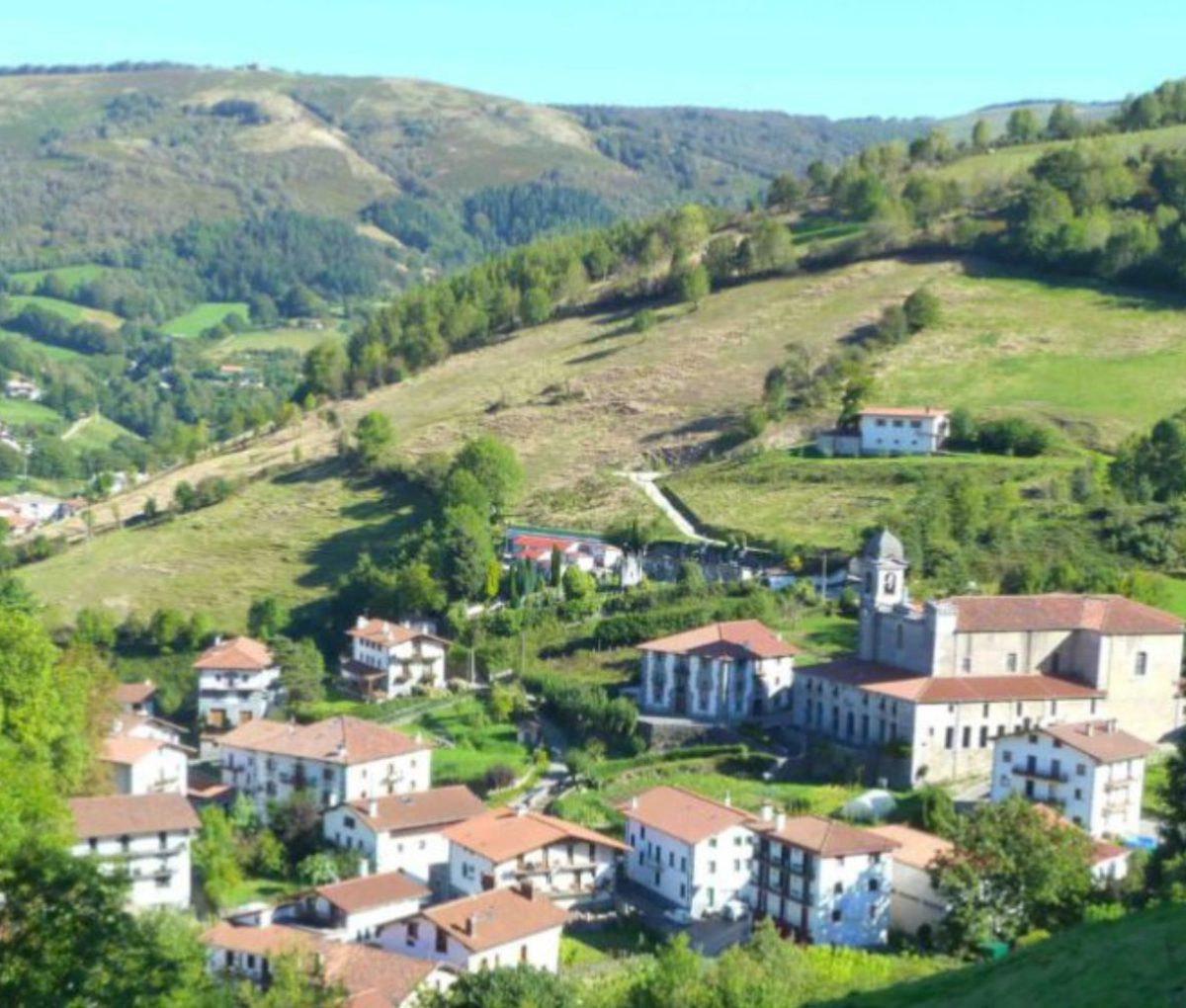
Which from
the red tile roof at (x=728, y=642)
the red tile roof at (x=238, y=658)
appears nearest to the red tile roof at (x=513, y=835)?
the red tile roof at (x=728, y=642)

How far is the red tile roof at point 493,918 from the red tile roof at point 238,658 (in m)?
20.2

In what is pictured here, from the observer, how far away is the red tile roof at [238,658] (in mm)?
54688

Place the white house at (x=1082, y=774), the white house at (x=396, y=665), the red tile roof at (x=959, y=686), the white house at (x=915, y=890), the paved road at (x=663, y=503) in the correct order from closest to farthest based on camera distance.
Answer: the white house at (x=915, y=890) → the white house at (x=1082, y=774) → the red tile roof at (x=959, y=686) → the white house at (x=396, y=665) → the paved road at (x=663, y=503)

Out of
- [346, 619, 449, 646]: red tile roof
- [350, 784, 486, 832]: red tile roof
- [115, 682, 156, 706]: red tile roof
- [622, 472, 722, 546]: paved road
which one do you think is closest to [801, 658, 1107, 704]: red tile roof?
[350, 784, 486, 832]: red tile roof

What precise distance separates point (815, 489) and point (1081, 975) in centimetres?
4479

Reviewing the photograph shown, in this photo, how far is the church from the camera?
43.8 m

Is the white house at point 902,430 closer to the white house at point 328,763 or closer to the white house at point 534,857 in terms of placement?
the white house at point 328,763

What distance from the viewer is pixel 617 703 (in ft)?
155

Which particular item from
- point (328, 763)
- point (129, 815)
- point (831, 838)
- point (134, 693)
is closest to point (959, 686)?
point (831, 838)

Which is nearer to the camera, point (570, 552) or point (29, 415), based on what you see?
point (570, 552)

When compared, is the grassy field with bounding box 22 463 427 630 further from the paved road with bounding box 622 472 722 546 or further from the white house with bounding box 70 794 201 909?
the white house with bounding box 70 794 201 909

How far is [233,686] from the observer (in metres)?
54.8

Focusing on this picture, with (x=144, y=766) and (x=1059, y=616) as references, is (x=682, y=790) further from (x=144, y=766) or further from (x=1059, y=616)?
(x=144, y=766)

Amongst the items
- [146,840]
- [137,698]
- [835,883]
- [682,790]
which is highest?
[682,790]
